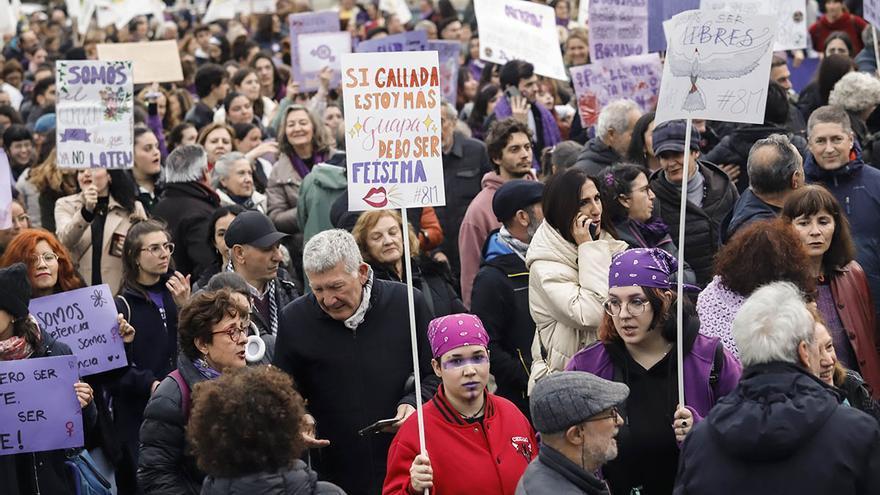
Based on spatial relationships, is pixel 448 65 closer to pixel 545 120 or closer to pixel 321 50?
pixel 321 50

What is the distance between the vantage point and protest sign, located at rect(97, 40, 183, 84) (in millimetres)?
15180

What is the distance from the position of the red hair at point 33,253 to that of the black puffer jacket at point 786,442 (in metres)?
4.70

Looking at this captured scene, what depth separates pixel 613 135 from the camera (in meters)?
10.4

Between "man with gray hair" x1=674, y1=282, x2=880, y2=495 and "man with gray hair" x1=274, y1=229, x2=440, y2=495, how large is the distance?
2.13 metres

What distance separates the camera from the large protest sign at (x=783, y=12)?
12.0 metres

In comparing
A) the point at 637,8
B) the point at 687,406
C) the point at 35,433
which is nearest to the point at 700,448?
the point at 687,406

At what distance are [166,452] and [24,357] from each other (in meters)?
1.33

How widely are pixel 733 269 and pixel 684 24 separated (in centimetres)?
120

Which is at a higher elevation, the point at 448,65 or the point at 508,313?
the point at 448,65

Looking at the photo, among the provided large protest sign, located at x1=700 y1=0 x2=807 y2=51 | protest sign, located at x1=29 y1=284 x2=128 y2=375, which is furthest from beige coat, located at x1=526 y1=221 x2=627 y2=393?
large protest sign, located at x1=700 y1=0 x2=807 y2=51

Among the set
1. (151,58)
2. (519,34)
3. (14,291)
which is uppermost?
(519,34)

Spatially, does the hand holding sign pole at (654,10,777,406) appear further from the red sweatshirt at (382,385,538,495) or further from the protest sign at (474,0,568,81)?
the protest sign at (474,0,568,81)

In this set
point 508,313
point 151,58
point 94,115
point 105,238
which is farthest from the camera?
point 151,58

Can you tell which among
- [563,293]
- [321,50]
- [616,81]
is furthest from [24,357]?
[321,50]
